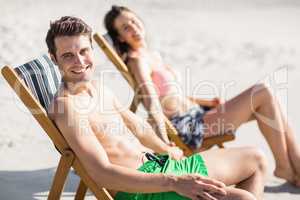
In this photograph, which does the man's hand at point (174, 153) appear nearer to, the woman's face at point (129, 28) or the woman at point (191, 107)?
the woman at point (191, 107)

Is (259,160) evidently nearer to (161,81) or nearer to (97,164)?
(97,164)

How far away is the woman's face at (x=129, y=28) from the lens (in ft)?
17.0

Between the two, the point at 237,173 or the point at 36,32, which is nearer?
the point at 237,173

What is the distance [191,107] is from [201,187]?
2.17 meters

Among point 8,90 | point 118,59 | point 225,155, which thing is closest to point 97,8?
point 8,90

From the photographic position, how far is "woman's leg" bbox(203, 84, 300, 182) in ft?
15.0

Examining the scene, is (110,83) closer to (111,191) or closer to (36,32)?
(36,32)

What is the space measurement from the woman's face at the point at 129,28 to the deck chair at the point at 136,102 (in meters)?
0.13

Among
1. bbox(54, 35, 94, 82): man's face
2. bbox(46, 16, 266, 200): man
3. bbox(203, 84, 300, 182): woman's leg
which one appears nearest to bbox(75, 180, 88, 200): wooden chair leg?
bbox(46, 16, 266, 200): man

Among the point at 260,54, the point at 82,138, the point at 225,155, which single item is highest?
the point at 82,138

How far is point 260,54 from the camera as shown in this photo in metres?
8.68

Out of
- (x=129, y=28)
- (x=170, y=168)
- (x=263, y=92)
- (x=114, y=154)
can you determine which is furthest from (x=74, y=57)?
(x=129, y=28)

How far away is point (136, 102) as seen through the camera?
4.89 meters

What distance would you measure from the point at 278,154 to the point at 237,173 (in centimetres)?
107
